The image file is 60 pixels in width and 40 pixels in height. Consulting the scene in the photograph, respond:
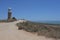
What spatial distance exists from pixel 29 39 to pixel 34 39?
0.45 metres

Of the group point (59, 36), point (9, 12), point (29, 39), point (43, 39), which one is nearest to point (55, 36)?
point (59, 36)

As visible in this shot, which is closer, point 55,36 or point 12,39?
point 12,39

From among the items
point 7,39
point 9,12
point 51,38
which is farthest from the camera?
point 9,12

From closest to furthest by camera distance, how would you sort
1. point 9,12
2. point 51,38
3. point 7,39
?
point 7,39 < point 51,38 < point 9,12

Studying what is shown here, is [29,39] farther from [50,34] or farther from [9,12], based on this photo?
[9,12]

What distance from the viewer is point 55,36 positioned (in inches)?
616

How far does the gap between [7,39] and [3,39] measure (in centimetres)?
37

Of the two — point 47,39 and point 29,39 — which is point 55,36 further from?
point 29,39

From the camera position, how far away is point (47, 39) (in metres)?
14.6

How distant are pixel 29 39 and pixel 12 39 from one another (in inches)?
60.2

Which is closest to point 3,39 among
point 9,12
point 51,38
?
point 51,38

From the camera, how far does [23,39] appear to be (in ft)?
47.1

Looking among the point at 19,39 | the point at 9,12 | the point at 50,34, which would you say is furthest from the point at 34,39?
the point at 9,12

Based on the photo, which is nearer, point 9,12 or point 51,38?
point 51,38
